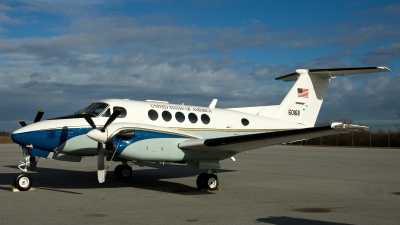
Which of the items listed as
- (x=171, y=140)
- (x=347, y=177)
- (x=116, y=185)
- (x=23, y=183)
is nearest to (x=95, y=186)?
(x=116, y=185)

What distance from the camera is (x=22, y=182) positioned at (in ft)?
36.2

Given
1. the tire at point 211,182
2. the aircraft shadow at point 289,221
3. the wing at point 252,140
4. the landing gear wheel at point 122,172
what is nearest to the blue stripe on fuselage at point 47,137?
the wing at point 252,140

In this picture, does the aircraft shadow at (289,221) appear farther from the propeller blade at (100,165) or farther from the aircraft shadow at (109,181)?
the propeller blade at (100,165)

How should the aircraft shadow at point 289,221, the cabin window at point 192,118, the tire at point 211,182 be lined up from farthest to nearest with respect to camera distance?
the cabin window at point 192,118, the tire at point 211,182, the aircraft shadow at point 289,221

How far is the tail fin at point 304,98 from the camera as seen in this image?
15.8 meters

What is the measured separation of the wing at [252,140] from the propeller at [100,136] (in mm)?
2024

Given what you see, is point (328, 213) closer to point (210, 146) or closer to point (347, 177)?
point (210, 146)

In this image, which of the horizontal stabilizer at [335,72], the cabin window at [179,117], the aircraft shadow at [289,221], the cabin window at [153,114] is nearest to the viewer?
the aircraft shadow at [289,221]

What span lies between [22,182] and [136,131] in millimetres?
3312

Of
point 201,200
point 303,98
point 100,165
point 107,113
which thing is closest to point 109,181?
point 100,165

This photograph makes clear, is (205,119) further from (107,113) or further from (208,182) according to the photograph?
(107,113)

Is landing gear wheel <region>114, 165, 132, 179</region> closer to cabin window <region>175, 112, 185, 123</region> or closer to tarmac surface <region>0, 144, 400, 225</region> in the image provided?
tarmac surface <region>0, 144, 400, 225</region>

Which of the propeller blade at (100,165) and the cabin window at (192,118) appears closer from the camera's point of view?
the propeller blade at (100,165)

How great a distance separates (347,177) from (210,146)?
7152 millimetres
